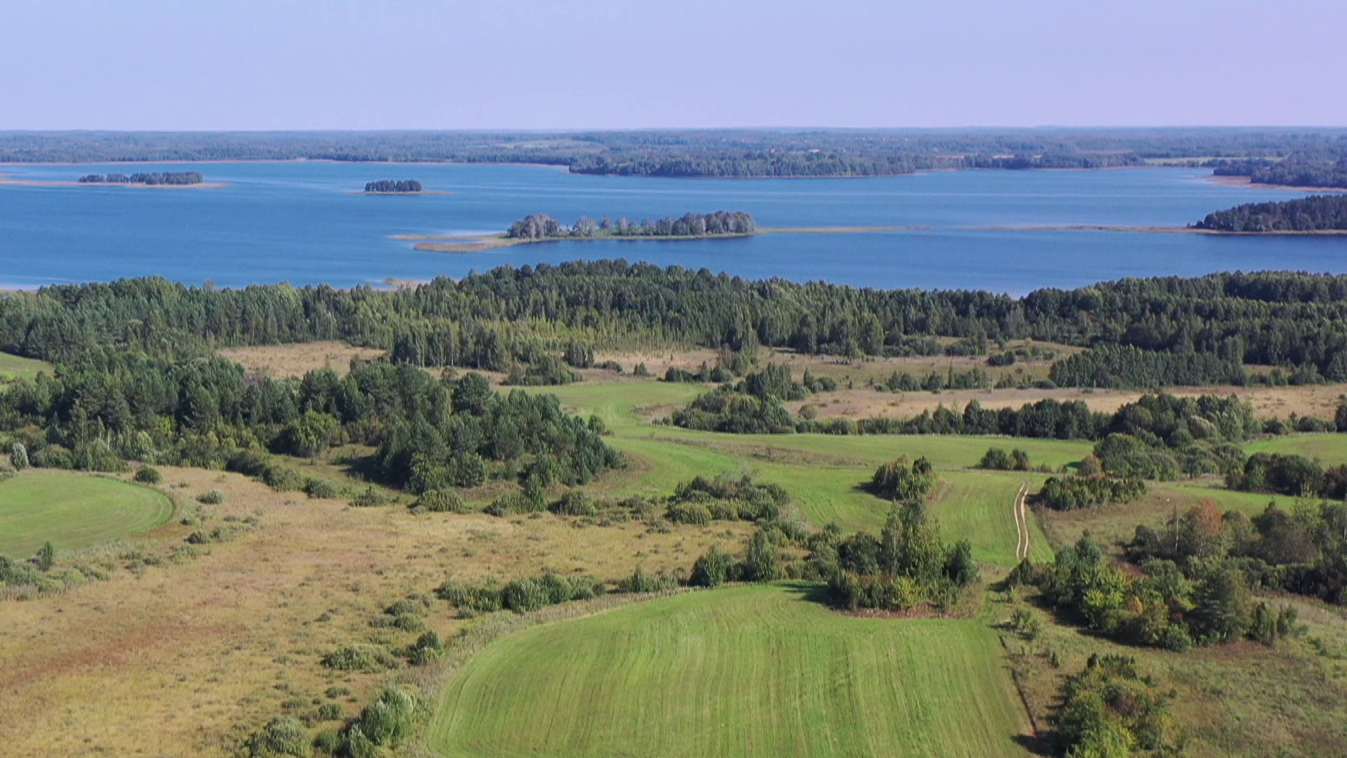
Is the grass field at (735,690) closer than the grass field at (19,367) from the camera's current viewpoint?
Yes

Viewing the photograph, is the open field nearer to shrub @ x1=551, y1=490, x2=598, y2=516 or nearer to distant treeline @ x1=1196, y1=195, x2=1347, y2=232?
shrub @ x1=551, y1=490, x2=598, y2=516

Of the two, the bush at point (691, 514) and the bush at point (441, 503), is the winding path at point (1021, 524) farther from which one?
the bush at point (441, 503)

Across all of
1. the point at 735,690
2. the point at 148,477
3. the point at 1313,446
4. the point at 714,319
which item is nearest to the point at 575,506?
the point at 148,477

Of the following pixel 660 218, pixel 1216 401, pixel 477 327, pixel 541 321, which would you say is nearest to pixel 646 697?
pixel 1216 401

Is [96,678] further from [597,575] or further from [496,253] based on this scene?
[496,253]

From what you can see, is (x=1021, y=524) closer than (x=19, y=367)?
Yes

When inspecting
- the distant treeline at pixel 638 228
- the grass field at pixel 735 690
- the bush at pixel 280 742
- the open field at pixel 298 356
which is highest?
the bush at pixel 280 742

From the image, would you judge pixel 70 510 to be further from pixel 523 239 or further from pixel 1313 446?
pixel 523 239

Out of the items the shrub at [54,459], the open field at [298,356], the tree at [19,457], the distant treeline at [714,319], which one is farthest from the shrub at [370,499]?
the distant treeline at [714,319]
